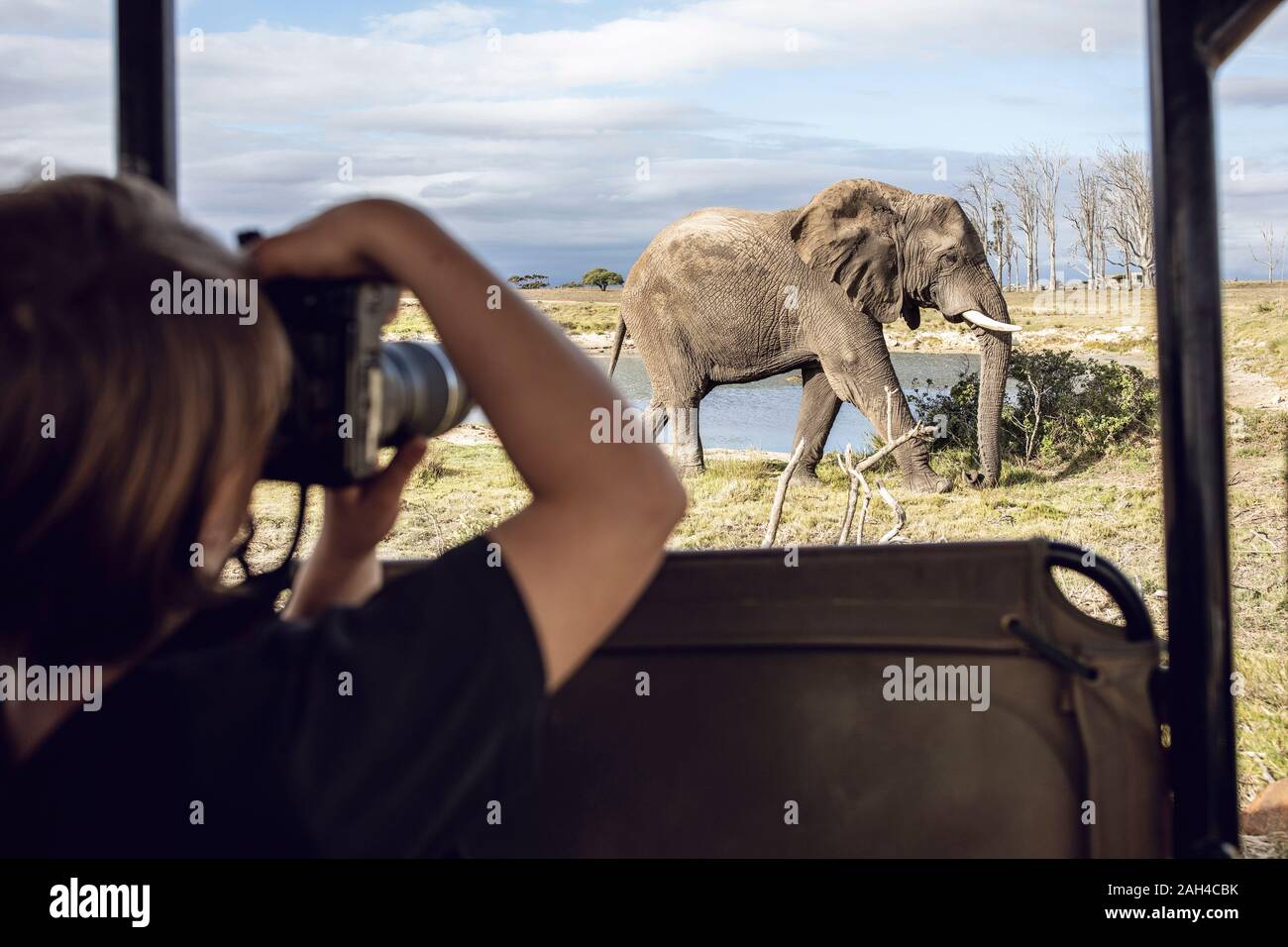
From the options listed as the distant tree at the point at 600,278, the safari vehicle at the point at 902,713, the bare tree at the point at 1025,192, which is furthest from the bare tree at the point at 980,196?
the safari vehicle at the point at 902,713

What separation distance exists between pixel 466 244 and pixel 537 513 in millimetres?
133

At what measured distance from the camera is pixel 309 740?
38 cm

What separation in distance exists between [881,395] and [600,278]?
8.89ft

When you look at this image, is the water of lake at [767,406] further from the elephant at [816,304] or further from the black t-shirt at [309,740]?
the black t-shirt at [309,740]

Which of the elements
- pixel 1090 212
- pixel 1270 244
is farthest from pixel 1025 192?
pixel 1270 244

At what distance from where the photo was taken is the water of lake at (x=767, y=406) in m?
6.66

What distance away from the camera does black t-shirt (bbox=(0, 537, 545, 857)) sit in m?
0.37

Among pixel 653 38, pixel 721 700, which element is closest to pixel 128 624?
pixel 721 700

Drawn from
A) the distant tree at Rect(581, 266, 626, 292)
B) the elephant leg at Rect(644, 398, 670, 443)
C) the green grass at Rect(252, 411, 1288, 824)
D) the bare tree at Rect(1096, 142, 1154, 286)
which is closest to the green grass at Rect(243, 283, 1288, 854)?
the green grass at Rect(252, 411, 1288, 824)

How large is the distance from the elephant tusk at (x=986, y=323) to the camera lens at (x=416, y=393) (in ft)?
14.3

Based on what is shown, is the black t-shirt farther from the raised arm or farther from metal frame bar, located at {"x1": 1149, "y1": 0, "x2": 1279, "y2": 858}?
metal frame bar, located at {"x1": 1149, "y1": 0, "x2": 1279, "y2": 858}

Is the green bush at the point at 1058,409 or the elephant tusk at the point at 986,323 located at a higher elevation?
the elephant tusk at the point at 986,323

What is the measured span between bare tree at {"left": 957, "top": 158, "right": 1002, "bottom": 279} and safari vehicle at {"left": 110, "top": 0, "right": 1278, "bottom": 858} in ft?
15.8
